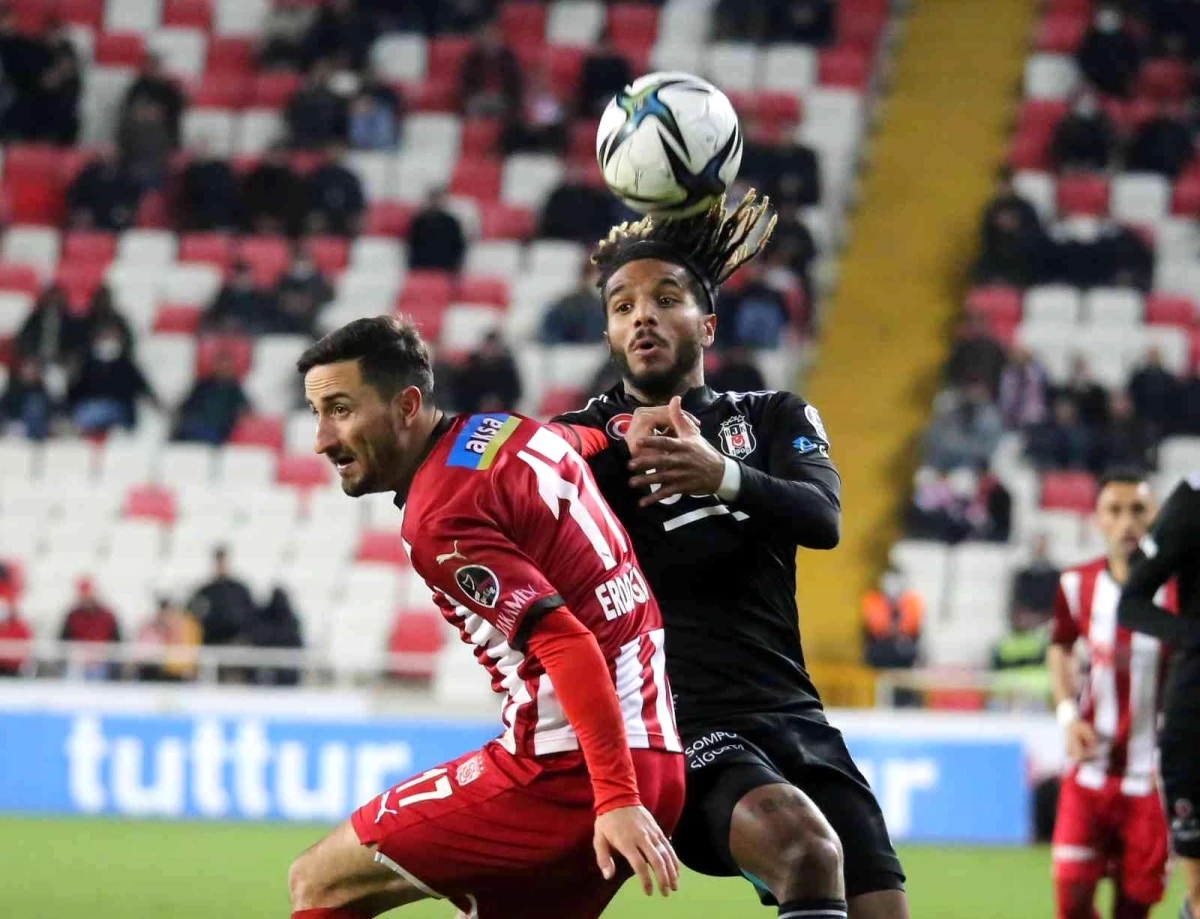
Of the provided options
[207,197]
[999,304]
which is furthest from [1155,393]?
[207,197]

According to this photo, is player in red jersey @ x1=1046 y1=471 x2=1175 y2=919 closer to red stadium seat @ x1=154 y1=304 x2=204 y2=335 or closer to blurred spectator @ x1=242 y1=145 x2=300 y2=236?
red stadium seat @ x1=154 y1=304 x2=204 y2=335

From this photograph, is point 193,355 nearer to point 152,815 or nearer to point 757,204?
point 152,815

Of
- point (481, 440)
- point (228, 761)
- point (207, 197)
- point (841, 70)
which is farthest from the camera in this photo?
point (841, 70)

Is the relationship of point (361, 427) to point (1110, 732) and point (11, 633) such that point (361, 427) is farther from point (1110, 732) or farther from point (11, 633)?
point (11, 633)

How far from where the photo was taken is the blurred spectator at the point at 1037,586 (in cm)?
1485

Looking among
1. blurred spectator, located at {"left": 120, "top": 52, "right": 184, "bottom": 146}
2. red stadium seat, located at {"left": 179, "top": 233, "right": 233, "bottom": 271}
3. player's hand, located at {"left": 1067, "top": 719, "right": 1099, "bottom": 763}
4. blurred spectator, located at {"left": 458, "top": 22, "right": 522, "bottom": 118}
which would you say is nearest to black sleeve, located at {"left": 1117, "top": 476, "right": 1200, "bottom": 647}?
player's hand, located at {"left": 1067, "top": 719, "right": 1099, "bottom": 763}

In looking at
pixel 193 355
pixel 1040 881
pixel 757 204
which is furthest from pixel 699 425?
pixel 193 355

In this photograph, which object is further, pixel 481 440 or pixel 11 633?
pixel 11 633

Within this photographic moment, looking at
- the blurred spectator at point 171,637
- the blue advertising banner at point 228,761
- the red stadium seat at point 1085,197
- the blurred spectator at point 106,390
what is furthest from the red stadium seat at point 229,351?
the red stadium seat at point 1085,197

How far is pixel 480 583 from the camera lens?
12.9 ft

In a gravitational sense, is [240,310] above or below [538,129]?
below

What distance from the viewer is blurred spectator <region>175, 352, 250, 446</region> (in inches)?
647

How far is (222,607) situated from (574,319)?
4.21 metres

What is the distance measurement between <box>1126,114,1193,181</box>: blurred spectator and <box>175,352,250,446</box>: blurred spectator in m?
8.67
